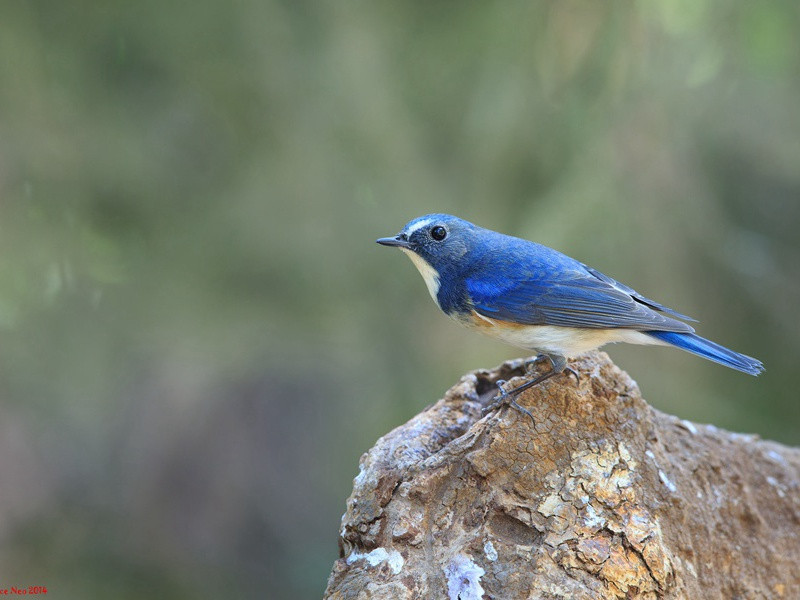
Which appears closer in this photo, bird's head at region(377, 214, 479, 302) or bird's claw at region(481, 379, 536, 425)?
bird's claw at region(481, 379, 536, 425)

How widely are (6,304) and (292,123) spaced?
110 inches

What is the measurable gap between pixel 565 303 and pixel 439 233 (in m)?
0.79

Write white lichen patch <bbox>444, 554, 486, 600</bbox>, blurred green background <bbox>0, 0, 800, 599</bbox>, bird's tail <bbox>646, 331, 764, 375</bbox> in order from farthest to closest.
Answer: blurred green background <bbox>0, 0, 800, 599</bbox> → bird's tail <bbox>646, 331, 764, 375</bbox> → white lichen patch <bbox>444, 554, 486, 600</bbox>

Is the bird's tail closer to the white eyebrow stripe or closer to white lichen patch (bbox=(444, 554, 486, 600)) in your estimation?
the white eyebrow stripe

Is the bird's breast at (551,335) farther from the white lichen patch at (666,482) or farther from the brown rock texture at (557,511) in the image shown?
the white lichen patch at (666,482)

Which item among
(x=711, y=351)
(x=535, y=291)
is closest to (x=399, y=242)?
(x=535, y=291)

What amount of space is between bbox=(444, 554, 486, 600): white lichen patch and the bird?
78 centimetres

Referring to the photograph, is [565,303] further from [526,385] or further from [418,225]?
[418,225]

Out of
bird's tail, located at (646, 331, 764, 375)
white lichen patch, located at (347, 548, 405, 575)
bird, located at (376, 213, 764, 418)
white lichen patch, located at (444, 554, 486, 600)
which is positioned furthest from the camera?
bird, located at (376, 213, 764, 418)

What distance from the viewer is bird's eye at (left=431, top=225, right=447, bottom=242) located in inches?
166

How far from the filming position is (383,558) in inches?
124

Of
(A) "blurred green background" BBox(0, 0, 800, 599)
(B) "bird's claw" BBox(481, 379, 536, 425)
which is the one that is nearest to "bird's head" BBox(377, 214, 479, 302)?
(B) "bird's claw" BBox(481, 379, 536, 425)

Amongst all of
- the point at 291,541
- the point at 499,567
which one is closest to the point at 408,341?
the point at 291,541

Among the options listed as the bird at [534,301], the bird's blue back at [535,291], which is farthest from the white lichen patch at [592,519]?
the bird's blue back at [535,291]
